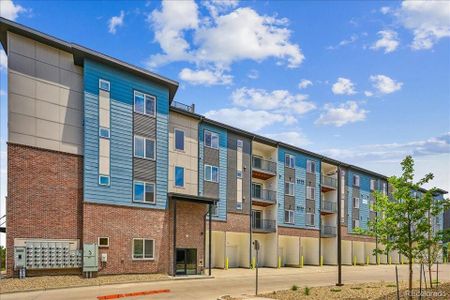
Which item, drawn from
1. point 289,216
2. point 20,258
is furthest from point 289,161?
point 20,258

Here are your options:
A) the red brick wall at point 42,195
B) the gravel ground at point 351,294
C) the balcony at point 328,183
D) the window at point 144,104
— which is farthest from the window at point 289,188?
the red brick wall at point 42,195

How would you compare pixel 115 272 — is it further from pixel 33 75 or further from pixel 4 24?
pixel 4 24

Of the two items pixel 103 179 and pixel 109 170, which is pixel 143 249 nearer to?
pixel 103 179

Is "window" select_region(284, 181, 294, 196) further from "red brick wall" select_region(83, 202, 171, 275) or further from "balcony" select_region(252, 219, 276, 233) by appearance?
"red brick wall" select_region(83, 202, 171, 275)

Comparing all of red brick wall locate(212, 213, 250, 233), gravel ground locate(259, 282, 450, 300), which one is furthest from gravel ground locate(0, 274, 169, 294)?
red brick wall locate(212, 213, 250, 233)

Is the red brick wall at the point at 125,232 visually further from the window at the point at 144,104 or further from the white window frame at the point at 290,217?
the white window frame at the point at 290,217

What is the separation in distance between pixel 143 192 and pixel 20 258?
27.2 ft

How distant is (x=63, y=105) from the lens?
2434cm

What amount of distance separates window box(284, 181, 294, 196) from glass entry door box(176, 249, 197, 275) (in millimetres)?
15824

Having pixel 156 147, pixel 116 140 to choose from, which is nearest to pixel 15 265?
pixel 116 140

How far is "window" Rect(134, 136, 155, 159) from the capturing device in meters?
27.2

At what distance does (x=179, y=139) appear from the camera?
31.2 metres

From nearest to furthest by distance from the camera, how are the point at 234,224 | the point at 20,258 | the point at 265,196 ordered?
1. the point at 20,258
2. the point at 234,224
3. the point at 265,196

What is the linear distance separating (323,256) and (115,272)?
31.5m
